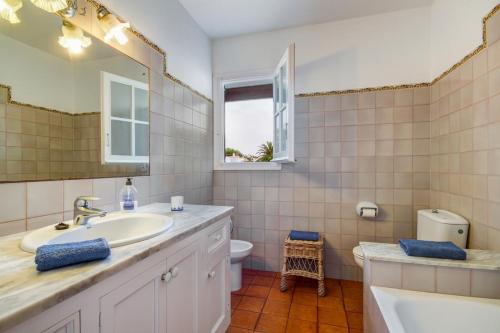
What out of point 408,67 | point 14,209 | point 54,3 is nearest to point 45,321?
point 14,209

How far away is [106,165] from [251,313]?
1.49 metres

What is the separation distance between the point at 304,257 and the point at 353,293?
1.73 ft

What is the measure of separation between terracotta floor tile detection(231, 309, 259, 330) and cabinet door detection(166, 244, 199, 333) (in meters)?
0.66

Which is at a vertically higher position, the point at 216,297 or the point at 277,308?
the point at 216,297

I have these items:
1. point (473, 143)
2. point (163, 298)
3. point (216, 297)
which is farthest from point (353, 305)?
point (163, 298)

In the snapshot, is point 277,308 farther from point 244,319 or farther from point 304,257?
point 304,257

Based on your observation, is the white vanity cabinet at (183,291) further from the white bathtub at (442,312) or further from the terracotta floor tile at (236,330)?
the white bathtub at (442,312)

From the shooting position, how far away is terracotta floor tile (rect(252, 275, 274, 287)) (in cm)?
237

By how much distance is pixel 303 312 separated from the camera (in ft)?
6.30

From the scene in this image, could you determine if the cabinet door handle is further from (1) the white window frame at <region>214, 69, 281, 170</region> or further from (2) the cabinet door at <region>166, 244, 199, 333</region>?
(1) the white window frame at <region>214, 69, 281, 170</region>

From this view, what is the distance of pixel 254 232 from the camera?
2.69 m

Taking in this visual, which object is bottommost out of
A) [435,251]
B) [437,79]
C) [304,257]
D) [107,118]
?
[304,257]

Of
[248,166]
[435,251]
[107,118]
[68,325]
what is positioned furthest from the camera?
[248,166]

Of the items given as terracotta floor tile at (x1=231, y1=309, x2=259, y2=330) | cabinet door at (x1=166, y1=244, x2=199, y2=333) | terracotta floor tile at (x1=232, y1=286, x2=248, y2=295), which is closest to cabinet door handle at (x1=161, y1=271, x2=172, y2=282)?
cabinet door at (x1=166, y1=244, x2=199, y2=333)
